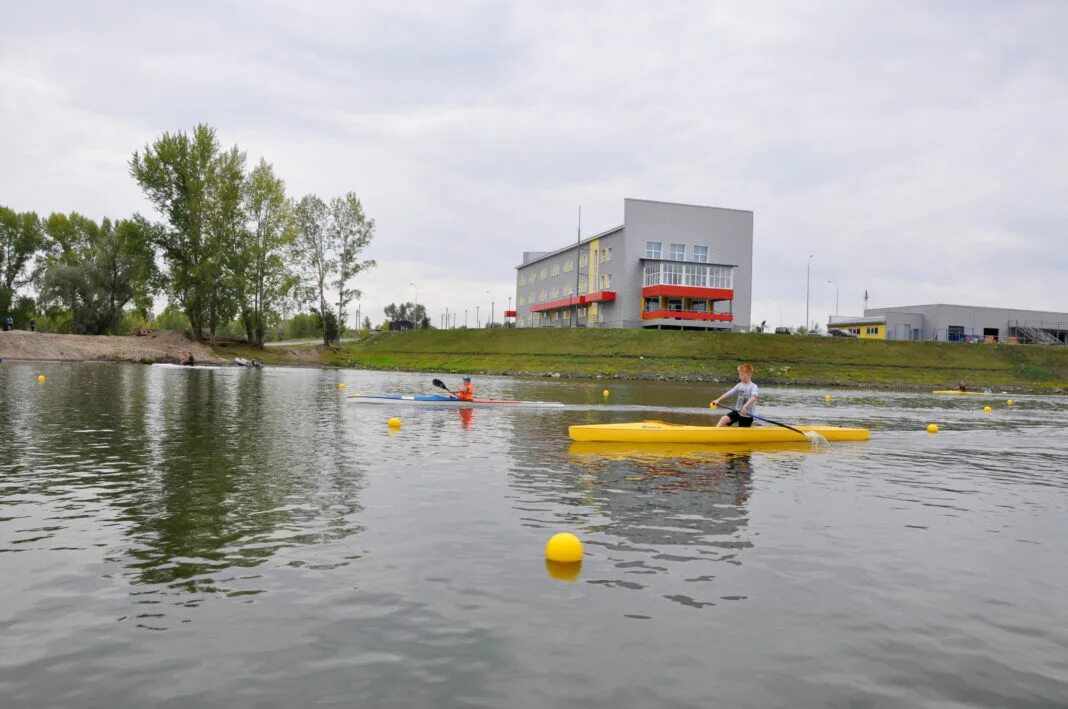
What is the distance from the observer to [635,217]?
90250mm

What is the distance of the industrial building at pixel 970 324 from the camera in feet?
356

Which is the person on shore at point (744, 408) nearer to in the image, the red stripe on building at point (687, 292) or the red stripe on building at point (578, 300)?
the red stripe on building at point (687, 292)

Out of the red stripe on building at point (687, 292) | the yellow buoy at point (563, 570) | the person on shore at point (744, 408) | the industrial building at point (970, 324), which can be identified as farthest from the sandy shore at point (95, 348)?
the industrial building at point (970, 324)

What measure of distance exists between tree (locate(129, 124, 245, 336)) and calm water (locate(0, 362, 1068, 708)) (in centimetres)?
6055

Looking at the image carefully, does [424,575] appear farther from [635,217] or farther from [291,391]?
[635,217]

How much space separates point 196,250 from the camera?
248 ft

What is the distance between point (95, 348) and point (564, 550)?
75823mm

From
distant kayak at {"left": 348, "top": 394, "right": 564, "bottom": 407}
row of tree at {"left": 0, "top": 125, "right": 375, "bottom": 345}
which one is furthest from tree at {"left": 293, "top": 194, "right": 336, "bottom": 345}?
distant kayak at {"left": 348, "top": 394, "right": 564, "bottom": 407}

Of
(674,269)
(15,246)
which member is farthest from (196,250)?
(674,269)

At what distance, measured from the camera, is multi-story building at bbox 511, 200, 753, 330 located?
87688 mm

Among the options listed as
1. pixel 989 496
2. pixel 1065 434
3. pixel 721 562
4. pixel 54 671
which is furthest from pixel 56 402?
pixel 1065 434

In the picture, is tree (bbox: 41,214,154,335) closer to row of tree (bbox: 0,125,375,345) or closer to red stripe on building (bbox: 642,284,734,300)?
row of tree (bbox: 0,125,375,345)

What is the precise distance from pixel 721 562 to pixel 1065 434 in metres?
27.0

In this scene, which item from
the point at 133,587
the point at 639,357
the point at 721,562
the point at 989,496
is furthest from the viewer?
the point at 639,357
